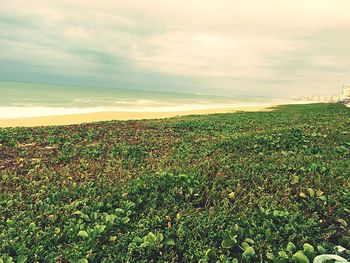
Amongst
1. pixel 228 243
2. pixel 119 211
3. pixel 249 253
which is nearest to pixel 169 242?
pixel 228 243

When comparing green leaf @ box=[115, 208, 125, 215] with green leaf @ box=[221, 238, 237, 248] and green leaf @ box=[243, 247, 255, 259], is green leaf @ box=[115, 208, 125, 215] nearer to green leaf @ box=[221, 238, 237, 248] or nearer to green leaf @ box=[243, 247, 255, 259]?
green leaf @ box=[221, 238, 237, 248]

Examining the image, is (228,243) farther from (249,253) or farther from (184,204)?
(184,204)

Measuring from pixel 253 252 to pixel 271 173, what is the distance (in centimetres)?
345

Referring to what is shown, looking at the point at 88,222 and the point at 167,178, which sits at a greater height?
the point at 167,178

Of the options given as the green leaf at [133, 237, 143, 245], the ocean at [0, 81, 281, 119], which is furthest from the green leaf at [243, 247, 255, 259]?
the ocean at [0, 81, 281, 119]

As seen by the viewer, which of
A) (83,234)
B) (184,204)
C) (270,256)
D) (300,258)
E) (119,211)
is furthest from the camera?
(184,204)

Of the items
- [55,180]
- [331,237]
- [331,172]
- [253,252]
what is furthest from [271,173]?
[55,180]

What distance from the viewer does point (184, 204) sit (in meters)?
6.67

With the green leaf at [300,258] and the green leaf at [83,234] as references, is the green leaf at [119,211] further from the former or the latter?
the green leaf at [300,258]

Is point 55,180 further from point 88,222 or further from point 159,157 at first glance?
point 159,157

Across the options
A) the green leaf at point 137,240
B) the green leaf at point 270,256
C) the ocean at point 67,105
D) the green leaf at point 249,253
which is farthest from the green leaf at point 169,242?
the ocean at point 67,105

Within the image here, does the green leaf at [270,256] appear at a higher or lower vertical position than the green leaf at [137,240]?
lower

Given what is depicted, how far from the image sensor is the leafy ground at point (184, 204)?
5.14 meters

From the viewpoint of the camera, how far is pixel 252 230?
5.50m
